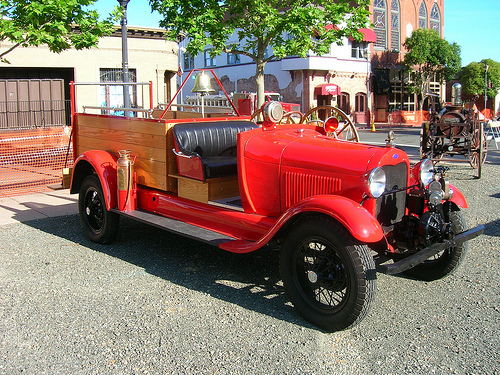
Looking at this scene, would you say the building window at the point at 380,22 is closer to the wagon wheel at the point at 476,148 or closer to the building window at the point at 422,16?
the building window at the point at 422,16

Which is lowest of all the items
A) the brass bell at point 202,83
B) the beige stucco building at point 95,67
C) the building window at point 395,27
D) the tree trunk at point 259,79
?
the brass bell at point 202,83

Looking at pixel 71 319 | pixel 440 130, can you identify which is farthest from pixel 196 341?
pixel 440 130

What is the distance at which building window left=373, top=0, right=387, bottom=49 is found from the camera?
3588 cm

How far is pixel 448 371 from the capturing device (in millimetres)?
3150

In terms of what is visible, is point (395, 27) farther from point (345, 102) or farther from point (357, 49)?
point (345, 102)

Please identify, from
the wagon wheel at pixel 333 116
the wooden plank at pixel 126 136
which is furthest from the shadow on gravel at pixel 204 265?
the wagon wheel at pixel 333 116

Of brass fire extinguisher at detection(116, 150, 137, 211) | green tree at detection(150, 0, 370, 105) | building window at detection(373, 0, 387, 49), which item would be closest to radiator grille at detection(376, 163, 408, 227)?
brass fire extinguisher at detection(116, 150, 137, 211)

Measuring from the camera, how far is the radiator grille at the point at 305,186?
13.4ft

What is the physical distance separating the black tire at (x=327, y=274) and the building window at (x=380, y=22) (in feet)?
114

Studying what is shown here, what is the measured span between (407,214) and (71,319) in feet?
9.75

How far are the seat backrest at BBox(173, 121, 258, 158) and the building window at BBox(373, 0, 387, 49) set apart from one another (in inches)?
1289

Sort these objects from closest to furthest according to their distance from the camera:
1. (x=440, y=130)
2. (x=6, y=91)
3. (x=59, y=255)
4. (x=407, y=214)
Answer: (x=407, y=214)
(x=59, y=255)
(x=440, y=130)
(x=6, y=91)

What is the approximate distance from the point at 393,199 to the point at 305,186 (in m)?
0.75

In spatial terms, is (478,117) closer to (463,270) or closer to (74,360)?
(463,270)
